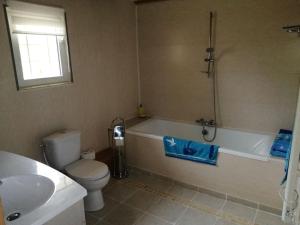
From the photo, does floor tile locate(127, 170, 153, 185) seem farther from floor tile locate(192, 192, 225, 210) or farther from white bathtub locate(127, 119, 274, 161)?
floor tile locate(192, 192, 225, 210)

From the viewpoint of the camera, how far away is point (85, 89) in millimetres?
2760

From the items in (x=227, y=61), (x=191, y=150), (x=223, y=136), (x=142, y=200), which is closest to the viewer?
(x=142, y=200)

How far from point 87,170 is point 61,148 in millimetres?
345

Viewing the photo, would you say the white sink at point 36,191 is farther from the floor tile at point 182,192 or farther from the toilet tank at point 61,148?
the floor tile at point 182,192

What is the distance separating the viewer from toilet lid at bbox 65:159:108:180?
2.17 m

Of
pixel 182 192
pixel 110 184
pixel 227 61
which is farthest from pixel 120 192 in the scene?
pixel 227 61

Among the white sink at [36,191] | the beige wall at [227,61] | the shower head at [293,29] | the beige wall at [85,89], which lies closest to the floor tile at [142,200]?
the beige wall at [85,89]

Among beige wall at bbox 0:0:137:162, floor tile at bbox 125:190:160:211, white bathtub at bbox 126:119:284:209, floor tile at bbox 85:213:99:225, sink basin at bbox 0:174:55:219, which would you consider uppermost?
beige wall at bbox 0:0:137:162

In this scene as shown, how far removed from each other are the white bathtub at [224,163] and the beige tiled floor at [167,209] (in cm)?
14

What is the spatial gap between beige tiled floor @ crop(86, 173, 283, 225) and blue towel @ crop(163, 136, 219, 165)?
40cm

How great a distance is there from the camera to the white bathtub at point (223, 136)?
104 inches

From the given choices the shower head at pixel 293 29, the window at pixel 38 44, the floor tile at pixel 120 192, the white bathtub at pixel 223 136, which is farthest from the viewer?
the white bathtub at pixel 223 136

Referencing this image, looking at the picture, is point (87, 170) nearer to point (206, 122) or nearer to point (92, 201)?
point (92, 201)

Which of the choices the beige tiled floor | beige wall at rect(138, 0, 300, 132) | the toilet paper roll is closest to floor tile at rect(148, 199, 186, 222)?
the beige tiled floor
